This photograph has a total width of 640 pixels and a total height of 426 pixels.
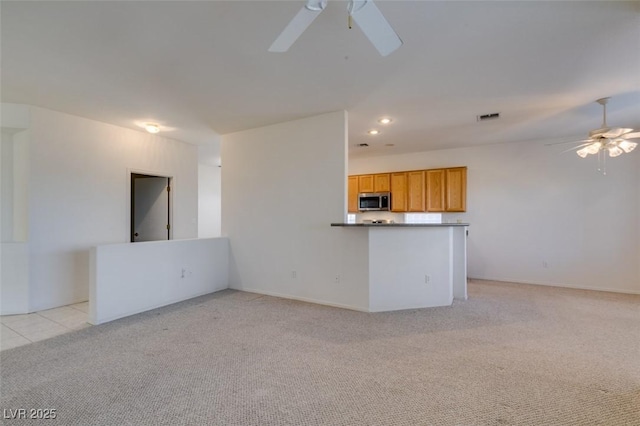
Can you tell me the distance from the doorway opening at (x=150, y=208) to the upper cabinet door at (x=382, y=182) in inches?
176

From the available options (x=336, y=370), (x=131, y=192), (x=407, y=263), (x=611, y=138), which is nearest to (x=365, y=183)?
(x=407, y=263)

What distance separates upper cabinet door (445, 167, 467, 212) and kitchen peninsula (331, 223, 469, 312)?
6.71 feet

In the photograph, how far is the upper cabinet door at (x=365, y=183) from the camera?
23.4ft

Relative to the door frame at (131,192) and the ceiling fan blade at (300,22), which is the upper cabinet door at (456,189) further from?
the door frame at (131,192)

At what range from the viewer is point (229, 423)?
1778 mm

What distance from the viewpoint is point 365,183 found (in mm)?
7223

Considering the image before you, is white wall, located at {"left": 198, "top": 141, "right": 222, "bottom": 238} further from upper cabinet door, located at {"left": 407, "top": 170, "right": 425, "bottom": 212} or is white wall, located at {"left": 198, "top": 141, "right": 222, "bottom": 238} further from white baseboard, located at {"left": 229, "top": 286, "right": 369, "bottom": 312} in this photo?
upper cabinet door, located at {"left": 407, "top": 170, "right": 425, "bottom": 212}

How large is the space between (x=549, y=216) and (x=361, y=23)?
5.64 m

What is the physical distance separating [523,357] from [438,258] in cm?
174

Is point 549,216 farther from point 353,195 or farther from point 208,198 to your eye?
point 208,198

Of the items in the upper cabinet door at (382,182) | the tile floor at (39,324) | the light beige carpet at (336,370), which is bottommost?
the tile floor at (39,324)

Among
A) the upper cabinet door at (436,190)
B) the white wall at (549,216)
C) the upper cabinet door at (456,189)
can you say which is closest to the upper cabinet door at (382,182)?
the upper cabinet door at (436,190)

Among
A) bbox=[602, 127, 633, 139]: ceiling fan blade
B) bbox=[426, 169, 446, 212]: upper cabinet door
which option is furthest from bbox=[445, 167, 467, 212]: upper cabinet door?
bbox=[602, 127, 633, 139]: ceiling fan blade

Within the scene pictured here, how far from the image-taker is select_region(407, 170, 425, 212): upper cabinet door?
6508 millimetres
